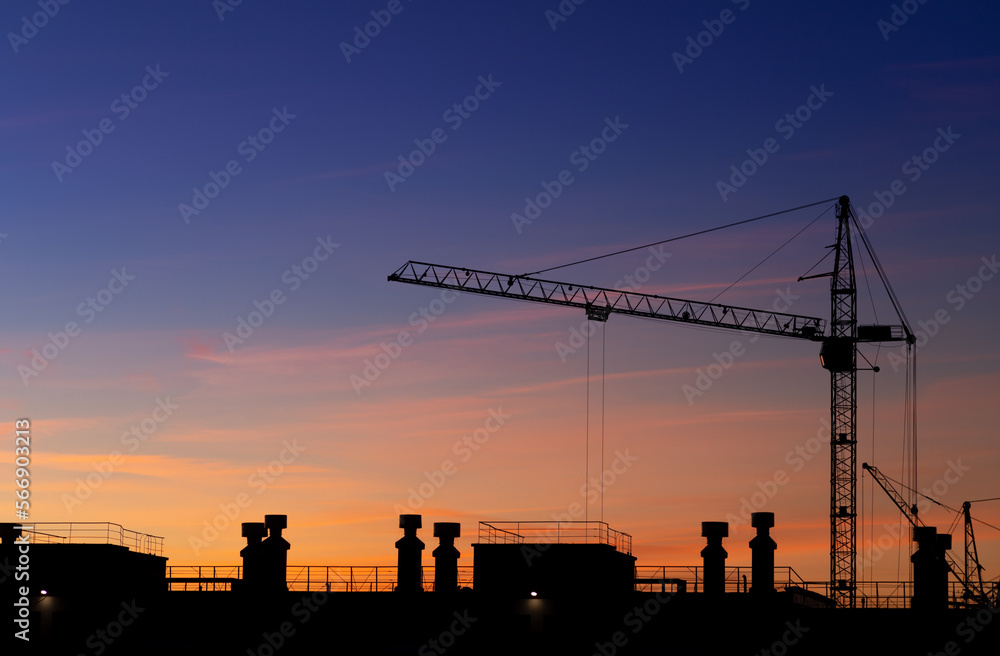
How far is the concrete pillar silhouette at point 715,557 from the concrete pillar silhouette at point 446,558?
10.7 metres

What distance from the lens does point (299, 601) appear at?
54031mm

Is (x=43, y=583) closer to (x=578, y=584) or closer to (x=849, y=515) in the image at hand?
(x=578, y=584)

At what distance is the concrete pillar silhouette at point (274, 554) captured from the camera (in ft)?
186

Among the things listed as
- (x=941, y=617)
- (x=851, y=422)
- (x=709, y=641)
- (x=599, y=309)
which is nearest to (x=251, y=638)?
(x=709, y=641)

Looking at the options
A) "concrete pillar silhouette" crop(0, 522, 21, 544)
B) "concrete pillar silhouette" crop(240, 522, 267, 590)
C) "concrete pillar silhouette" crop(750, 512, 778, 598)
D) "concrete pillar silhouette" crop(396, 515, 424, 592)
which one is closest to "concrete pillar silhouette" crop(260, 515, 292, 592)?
"concrete pillar silhouette" crop(240, 522, 267, 590)

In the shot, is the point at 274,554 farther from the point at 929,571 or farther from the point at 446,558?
the point at 929,571

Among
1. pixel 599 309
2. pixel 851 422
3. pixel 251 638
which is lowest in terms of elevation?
pixel 251 638

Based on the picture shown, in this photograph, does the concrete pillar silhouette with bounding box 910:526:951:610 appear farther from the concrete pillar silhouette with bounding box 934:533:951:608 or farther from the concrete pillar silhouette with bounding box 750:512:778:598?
the concrete pillar silhouette with bounding box 750:512:778:598

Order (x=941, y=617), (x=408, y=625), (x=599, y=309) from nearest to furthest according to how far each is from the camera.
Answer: (x=941, y=617) → (x=408, y=625) → (x=599, y=309)

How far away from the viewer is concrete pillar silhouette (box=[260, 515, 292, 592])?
186 feet

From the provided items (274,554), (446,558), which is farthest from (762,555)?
(274,554)

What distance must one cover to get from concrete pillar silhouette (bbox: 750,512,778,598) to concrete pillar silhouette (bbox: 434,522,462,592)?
12.7 meters

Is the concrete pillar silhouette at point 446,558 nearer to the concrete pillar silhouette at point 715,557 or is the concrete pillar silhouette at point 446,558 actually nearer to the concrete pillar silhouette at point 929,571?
the concrete pillar silhouette at point 715,557

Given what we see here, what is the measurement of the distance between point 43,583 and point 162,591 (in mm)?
5172
